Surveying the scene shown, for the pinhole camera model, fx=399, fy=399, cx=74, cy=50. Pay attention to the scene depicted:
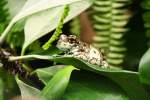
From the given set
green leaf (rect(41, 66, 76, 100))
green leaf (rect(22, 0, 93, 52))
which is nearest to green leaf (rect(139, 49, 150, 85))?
green leaf (rect(41, 66, 76, 100))

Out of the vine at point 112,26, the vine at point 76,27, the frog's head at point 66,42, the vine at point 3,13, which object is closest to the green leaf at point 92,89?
the frog's head at point 66,42

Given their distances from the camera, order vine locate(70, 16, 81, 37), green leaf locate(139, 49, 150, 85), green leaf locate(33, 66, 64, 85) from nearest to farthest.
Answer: green leaf locate(139, 49, 150, 85), green leaf locate(33, 66, 64, 85), vine locate(70, 16, 81, 37)

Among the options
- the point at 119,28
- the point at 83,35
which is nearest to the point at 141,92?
the point at 119,28

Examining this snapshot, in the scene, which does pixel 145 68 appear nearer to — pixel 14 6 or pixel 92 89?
pixel 92 89

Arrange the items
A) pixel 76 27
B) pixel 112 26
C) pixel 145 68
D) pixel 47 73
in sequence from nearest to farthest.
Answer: pixel 145 68 < pixel 47 73 < pixel 112 26 < pixel 76 27

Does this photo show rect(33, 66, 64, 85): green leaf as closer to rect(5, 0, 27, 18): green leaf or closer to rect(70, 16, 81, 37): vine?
rect(5, 0, 27, 18): green leaf

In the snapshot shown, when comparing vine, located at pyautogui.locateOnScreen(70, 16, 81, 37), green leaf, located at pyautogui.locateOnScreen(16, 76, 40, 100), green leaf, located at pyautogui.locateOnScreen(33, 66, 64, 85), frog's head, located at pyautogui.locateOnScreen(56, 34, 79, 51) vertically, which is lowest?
green leaf, located at pyautogui.locateOnScreen(16, 76, 40, 100)

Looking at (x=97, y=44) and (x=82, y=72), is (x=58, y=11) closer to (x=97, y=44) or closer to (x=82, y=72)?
(x=82, y=72)

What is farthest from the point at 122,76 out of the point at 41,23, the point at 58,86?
the point at 41,23
